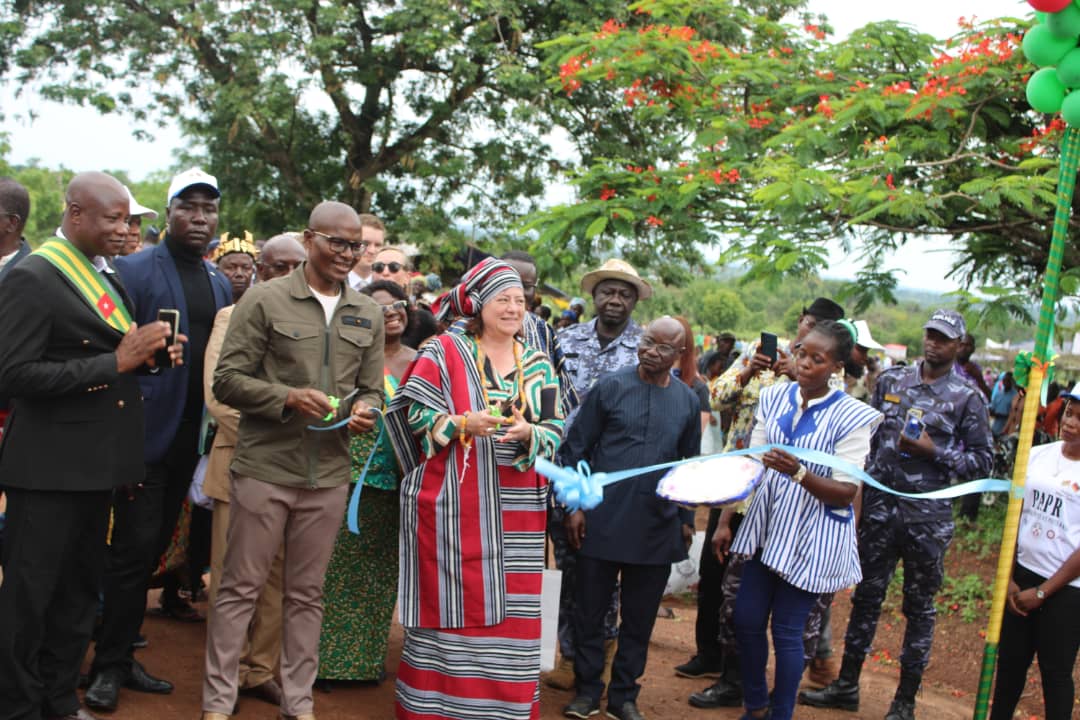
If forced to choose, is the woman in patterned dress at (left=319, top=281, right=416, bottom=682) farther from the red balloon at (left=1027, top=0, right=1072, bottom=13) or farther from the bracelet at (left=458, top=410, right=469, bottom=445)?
the red balloon at (left=1027, top=0, right=1072, bottom=13)

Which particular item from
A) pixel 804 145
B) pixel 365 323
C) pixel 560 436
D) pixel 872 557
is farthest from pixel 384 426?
pixel 804 145

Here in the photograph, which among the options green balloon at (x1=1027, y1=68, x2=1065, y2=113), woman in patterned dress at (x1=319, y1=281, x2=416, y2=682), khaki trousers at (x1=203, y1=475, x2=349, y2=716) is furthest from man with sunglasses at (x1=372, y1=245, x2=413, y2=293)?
green balloon at (x1=1027, y1=68, x2=1065, y2=113)

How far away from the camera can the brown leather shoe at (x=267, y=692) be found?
178 inches

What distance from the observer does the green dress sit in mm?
4867

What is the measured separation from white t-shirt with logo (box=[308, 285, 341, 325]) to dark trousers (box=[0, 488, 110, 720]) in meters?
1.15

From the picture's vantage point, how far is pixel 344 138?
17281mm

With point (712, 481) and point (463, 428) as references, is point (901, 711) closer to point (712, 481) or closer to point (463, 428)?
point (712, 481)

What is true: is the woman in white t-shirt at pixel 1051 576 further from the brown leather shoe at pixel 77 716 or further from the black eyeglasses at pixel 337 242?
the brown leather shoe at pixel 77 716

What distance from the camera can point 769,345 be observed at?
17.7 ft

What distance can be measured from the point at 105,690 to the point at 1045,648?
13.9 ft

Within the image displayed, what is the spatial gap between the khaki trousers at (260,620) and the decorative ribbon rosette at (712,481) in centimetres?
188

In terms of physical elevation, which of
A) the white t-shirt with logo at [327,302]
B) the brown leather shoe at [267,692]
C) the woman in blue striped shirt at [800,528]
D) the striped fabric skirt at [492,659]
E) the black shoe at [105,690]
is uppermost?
the white t-shirt with logo at [327,302]

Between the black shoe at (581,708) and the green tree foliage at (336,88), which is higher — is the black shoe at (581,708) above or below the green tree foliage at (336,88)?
below

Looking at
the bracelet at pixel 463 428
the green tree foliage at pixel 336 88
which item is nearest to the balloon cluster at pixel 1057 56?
the bracelet at pixel 463 428
